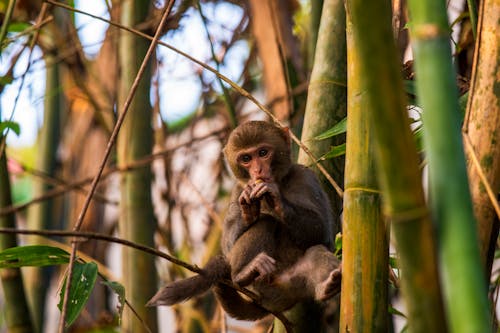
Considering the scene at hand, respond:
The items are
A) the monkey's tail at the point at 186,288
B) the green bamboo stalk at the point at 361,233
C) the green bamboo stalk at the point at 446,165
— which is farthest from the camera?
the monkey's tail at the point at 186,288

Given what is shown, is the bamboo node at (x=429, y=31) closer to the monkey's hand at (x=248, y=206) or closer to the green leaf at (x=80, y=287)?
the green leaf at (x=80, y=287)

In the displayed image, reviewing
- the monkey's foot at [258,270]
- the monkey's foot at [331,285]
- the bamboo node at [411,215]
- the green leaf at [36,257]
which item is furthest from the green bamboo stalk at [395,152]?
the monkey's foot at [258,270]

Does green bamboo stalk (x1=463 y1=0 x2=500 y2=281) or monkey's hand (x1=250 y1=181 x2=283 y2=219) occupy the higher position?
monkey's hand (x1=250 y1=181 x2=283 y2=219)

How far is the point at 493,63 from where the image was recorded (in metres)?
1.52

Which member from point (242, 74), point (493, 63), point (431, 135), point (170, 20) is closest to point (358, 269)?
point (493, 63)

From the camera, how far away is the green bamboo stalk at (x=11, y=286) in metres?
2.58

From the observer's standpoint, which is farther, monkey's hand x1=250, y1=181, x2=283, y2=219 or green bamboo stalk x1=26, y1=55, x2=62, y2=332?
green bamboo stalk x1=26, y1=55, x2=62, y2=332

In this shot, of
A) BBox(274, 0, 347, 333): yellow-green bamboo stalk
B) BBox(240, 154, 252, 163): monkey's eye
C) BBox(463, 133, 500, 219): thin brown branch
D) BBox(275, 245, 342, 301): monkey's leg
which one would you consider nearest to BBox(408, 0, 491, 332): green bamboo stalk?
BBox(463, 133, 500, 219): thin brown branch

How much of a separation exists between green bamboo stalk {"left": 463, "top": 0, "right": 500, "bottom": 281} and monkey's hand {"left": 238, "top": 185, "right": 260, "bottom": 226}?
1195mm

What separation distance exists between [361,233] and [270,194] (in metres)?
1.15

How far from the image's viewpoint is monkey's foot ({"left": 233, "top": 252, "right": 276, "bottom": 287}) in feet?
8.41

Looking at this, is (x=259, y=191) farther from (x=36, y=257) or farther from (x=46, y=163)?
(x=46, y=163)

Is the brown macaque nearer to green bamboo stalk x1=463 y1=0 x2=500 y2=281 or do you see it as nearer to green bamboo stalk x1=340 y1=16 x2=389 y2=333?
green bamboo stalk x1=340 y1=16 x2=389 y2=333

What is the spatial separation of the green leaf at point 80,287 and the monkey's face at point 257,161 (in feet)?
3.36
